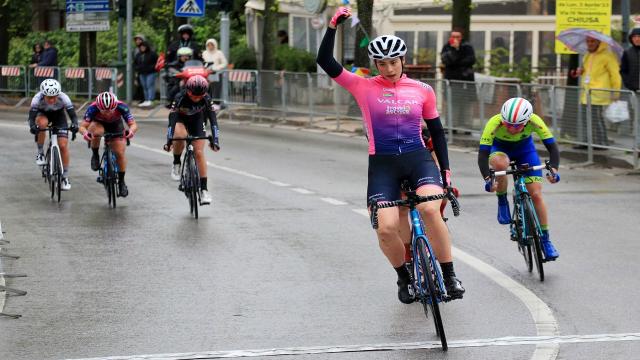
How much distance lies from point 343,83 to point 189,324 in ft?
6.08

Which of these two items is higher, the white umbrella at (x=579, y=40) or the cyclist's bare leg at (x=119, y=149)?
the white umbrella at (x=579, y=40)

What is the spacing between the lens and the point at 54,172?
58.0 feet

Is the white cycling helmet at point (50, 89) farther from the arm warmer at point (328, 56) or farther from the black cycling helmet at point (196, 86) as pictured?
the arm warmer at point (328, 56)

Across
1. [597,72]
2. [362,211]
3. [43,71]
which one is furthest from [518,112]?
[43,71]

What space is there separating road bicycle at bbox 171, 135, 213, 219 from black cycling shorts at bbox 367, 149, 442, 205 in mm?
6436

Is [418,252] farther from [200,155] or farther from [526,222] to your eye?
[200,155]

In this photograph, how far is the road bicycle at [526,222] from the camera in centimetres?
1133

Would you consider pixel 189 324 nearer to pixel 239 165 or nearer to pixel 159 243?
pixel 159 243

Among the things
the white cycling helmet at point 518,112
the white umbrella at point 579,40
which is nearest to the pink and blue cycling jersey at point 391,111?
the white cycling helmet at point 518,112

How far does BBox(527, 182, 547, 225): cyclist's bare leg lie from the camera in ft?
38.6

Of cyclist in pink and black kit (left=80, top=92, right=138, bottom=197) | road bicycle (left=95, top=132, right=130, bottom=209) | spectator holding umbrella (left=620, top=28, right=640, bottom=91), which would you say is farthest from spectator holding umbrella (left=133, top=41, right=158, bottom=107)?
road bicycle (left=95, top=132, right=130, bottom=209)

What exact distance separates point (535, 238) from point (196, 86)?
5.76 metres

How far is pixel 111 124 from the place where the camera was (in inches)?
681

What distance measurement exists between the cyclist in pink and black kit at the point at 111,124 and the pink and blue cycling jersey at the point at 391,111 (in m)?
7.83
